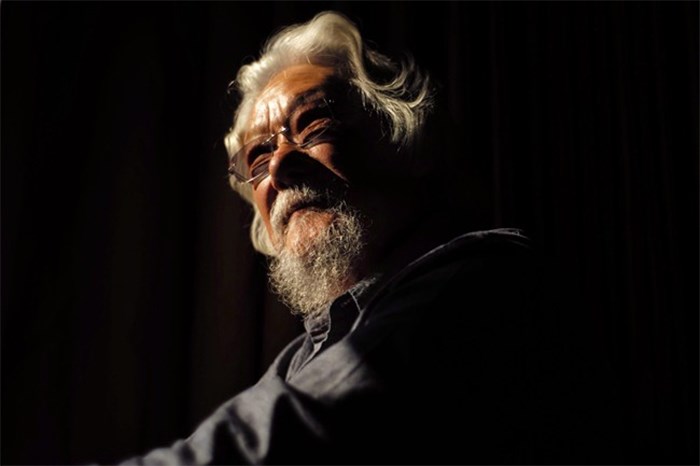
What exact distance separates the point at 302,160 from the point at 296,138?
0.21ft

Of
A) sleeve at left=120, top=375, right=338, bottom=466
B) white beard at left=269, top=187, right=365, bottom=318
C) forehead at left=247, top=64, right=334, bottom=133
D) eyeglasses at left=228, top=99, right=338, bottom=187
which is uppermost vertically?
forehead at left=247, top=64, right=334, bottom=133

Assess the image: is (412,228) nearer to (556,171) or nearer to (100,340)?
(556,171)

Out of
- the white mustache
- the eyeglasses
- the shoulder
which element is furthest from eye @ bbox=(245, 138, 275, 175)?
the shoulder

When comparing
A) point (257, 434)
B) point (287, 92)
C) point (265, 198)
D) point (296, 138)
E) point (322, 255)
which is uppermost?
point (287, 92)

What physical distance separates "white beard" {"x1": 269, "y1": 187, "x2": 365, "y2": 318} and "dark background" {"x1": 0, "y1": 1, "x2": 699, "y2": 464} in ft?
1.45

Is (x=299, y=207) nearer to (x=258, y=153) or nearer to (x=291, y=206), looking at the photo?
(x=291, y=206)

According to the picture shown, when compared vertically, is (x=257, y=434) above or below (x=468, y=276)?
below

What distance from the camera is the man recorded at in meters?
0.58

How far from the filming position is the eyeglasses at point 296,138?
3.94 ft

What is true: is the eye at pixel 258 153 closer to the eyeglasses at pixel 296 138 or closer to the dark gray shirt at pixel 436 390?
the eyeglasses at pixel 296 138

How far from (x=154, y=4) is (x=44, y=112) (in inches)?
17.8

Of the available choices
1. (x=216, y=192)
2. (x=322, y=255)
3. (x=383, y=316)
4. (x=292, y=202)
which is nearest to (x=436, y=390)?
(x=383, y=316)

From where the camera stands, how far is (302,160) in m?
1.19

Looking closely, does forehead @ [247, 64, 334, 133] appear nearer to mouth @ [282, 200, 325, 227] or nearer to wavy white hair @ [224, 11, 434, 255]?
wavy white hair @ [224, 11, 434, 255]
